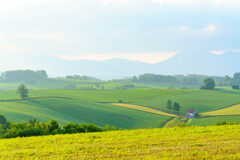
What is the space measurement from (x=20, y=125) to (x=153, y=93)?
116478 millimetres

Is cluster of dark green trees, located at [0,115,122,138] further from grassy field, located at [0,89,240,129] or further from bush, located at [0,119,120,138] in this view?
grassy field, located at [0,89,240,129]

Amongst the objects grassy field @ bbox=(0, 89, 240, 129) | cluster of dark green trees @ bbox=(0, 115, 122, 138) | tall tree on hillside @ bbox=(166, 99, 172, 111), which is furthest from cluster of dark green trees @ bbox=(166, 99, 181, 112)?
cluster of dark green trees @ bbox=(0, 115, 122, 138)

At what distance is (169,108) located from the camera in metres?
96.6

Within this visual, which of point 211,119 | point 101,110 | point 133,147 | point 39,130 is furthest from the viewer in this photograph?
point 101,110

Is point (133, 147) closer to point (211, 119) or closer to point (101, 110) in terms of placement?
point (211, 119)

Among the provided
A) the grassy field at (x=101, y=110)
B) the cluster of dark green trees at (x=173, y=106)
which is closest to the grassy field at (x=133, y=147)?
the grassy field at (x=101, y=110)

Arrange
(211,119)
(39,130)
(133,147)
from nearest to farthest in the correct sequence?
(133,147) < (39,130) < (211,119)

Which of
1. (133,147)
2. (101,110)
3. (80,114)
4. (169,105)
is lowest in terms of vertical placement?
(80,114)

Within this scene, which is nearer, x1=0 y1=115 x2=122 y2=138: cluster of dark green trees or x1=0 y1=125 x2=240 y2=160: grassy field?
x1=0 y1=125 x2=240 y2=160: grassy field

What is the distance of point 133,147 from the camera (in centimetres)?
1627

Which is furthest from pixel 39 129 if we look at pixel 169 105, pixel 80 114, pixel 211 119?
pixel 169 105

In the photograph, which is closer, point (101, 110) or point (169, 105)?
point (101, 110)

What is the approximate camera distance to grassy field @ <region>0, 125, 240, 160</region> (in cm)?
1444

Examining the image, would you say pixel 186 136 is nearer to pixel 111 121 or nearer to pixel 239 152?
pixel 239 152
